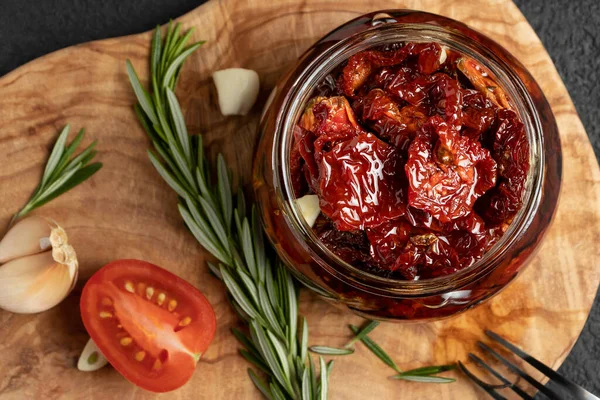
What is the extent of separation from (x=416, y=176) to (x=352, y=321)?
0.55m

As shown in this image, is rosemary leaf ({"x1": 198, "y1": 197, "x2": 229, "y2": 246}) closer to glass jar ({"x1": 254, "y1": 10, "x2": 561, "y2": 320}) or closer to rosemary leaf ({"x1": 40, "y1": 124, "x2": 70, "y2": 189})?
glass jar ({"x1": 254, "y1": 10, "x2": 561, "y2": 320})

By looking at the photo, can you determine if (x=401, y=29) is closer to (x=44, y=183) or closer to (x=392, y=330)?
(x=392, y=330)

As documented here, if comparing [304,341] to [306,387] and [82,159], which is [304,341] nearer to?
[306,387]

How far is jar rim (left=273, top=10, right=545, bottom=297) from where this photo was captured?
1.09m

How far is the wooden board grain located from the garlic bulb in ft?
0.22

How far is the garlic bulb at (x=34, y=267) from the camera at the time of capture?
1.34m

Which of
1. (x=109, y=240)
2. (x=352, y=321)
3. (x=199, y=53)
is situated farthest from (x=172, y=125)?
(x=352, y=321)

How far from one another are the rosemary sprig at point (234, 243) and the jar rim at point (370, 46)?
28 cm

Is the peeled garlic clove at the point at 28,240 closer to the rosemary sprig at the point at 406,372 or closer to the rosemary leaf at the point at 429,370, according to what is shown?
the rosemary sprig at the point at 406,372

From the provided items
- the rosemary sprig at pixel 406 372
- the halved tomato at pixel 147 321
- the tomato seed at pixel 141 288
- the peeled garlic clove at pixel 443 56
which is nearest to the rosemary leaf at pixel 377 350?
the rosemary sprig at pixel 406 372

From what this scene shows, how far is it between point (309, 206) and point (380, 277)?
0.17 m

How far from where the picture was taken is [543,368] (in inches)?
54.7

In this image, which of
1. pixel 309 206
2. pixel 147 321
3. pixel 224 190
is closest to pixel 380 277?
pixel 309 206

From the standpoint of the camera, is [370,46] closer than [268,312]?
Yes
